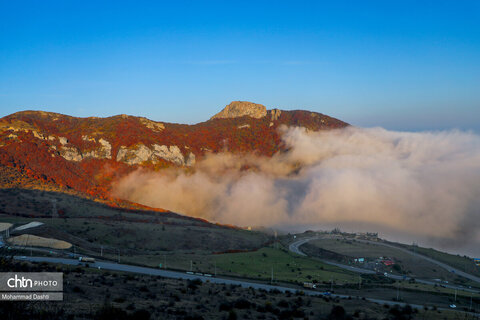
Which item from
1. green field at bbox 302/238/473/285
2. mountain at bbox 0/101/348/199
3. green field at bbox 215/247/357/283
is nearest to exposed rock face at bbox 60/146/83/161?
mountain at bbox 0/101/348/199

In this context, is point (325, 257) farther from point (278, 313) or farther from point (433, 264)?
point (278, 313)

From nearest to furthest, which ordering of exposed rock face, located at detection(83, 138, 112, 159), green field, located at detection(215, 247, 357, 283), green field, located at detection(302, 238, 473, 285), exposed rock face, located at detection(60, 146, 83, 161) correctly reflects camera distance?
1. green field, located at detection(215, 247, 357, 283)
2. green field, located at detection(302, 238, 473, 285)
3. exposed rock face, located at detection(60, 146, 83, 161)
4. exposed rock face, located at detection(83, 138, 112, 159)

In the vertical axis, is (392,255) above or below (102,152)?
below

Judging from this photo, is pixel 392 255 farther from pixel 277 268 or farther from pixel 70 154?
pixel 70 154

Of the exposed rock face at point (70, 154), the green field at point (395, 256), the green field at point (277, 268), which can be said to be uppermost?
the exposed rock face at point (70, 154)

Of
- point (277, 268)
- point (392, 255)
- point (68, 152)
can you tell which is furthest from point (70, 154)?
point (392, 255)

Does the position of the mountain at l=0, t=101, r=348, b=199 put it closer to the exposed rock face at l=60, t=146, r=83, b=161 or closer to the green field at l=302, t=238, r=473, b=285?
the exposed rock face at l=60, t=146, r=83, b=161

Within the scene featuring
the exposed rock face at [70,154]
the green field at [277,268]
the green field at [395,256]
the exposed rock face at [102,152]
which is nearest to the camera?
the green field at [277,268]

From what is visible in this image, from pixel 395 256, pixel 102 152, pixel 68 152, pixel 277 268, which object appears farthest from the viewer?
pixel 102 152

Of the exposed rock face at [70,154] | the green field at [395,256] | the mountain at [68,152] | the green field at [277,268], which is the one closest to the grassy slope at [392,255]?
the green field at [395,256]

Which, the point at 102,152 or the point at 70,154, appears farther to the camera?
the point at 102,152

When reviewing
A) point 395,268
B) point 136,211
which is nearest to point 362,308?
point 395,268

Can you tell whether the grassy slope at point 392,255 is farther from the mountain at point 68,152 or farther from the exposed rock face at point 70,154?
the exposed rock face at point 70,154
